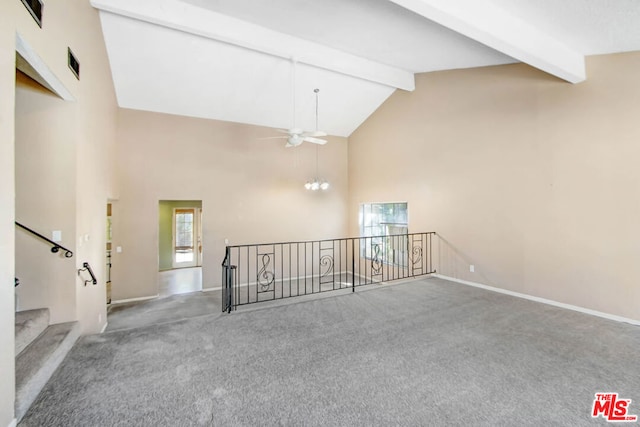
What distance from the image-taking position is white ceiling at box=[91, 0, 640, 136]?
9.72 ft

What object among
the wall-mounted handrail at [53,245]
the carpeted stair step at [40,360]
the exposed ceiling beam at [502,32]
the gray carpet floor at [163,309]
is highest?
the exposed ceiling beam at [502,32]

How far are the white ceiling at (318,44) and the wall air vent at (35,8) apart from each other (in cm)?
197

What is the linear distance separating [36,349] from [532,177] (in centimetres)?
633

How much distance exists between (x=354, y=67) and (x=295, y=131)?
2004 mm

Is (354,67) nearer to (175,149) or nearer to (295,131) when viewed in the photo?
(295,131)

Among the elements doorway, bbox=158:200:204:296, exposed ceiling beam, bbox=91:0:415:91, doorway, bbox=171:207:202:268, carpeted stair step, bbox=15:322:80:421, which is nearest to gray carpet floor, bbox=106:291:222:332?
→ carpeted stair step, bbox=15:322:80:421

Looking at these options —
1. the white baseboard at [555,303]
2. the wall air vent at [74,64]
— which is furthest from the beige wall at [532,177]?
the wall air vent at [74,64]

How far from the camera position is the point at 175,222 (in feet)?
32.3

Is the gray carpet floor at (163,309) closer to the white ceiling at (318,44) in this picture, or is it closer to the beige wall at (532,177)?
the white ceiling at (318,44)

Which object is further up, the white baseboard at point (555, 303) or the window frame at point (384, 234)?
the window frame at point (384, 234)

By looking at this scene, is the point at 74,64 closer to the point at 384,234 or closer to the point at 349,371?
the point at 349,371

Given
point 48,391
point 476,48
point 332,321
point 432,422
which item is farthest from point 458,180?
point 48,391

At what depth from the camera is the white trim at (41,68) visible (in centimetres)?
197

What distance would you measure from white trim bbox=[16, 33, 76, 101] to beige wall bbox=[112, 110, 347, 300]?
11.7 ft
